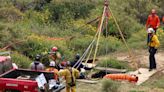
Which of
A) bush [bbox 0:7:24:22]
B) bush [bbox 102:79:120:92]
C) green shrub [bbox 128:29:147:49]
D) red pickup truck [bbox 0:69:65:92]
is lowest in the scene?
bush [bbox 102:79:120:92]

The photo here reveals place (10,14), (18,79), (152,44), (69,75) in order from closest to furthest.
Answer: (69,75), (18,79), (152,44), (10,14)

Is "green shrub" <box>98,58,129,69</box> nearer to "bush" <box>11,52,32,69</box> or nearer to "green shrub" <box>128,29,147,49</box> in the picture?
"bush" <box>11,52,32,69</box>

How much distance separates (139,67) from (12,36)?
6.52 metres

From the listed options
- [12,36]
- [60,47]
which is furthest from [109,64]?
[12,36]

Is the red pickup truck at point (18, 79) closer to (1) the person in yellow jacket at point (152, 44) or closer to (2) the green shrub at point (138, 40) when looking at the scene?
(1) the person in yellow jacket at point (152, 44)

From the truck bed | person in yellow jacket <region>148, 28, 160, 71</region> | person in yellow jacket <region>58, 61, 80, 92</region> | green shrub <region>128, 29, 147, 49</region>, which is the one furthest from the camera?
green shrub <region>128, 29, 147, 49</region>

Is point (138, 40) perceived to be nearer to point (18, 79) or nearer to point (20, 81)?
point (18, 79)

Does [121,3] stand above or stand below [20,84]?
above

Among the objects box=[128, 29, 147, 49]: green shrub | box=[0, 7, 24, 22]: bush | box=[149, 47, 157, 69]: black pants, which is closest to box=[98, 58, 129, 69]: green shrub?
box=[149, 47, 157, 69]: black pants

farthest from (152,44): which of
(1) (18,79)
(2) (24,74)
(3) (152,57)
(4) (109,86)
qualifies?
(1) (18,79)

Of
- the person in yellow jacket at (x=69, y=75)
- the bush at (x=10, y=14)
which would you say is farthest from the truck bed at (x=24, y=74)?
the bush at (x=10, y=14)

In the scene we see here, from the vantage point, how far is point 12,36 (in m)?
20.6

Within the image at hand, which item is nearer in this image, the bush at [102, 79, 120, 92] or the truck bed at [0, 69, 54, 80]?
the bush at [102, 79, 120, 92]

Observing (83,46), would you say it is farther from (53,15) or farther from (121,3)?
(121,3)
